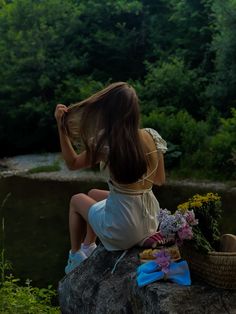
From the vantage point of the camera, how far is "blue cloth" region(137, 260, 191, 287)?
3287mm

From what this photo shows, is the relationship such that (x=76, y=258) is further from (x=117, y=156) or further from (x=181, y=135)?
(x=181, y=135)

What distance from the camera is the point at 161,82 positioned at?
60.5 feet

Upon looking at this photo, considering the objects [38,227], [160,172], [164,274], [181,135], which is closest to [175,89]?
[181,135]

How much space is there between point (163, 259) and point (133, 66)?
771 inches

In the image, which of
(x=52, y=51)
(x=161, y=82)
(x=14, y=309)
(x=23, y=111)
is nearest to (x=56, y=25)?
(x=52, y=51)

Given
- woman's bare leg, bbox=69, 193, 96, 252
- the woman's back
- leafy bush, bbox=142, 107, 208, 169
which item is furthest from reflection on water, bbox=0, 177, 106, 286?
the woman's back

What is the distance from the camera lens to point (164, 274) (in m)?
3.34

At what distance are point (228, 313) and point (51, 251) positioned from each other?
20.3ft

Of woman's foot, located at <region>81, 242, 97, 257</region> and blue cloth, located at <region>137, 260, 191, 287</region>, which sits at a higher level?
blue cloth, located at <region>137, 260, 191, 287</region>

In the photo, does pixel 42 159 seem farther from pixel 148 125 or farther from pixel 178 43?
pixel 178 43

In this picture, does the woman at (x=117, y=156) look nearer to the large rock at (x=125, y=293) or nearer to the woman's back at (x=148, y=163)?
the woman's back at (x=148, y=163)

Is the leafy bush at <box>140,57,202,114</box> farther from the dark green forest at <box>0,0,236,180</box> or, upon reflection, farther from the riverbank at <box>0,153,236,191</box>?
the riverbank at <box>0,153,236,191</box>

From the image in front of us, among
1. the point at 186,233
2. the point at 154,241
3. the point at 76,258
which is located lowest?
the point at 76,258

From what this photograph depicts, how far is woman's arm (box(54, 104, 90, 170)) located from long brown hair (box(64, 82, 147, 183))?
0.12 metres
